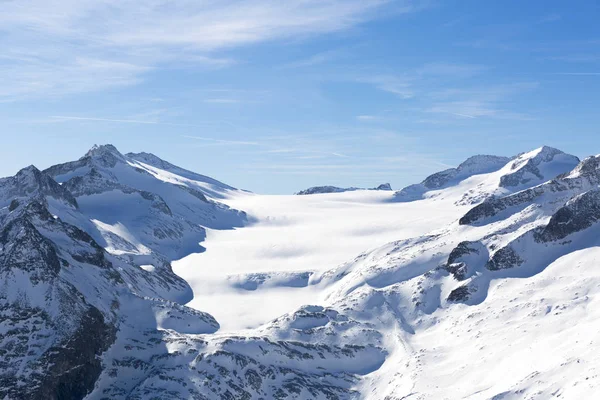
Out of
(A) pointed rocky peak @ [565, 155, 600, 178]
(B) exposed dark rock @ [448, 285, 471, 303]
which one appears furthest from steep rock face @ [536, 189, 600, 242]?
(A) pointed rocky peak @ [565, 155, 600, 178]

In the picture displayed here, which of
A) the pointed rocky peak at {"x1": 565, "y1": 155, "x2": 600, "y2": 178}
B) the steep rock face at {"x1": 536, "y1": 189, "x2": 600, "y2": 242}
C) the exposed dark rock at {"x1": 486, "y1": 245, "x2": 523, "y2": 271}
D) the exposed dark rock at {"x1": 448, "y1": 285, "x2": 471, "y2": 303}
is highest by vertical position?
the pointed rocky peak at {"x1": 565, "y1": 155, "x2": 600, "y2": 178}

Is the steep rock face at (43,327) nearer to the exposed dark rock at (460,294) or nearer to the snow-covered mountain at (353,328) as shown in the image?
the snow-covered mountain at (353,328)

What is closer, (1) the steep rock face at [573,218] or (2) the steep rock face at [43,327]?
(2) the steep rock face at [43,327]

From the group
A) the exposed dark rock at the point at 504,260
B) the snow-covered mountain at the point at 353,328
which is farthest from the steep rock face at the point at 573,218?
the exposed dark rock at the point at 504,260

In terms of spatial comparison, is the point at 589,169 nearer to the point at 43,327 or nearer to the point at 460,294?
the point at 460,294

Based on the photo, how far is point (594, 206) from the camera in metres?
146

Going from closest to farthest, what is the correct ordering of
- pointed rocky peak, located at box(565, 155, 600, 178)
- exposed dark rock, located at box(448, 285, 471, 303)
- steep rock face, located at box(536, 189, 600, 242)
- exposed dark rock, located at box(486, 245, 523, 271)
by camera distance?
exposed dark rock, located at box(448, 285, 471, 303) → exposed dark rock, located at box(486, 245, 523, 271) → steep rock face, located at box(536, 189, 600, 242) → pointed rocky peak, located at box(565, 155, 600, 178)

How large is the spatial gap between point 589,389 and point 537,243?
201 feet

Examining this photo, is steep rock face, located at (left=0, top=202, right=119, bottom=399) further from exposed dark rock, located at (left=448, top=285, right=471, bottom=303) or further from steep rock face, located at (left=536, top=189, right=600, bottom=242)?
steep rock face, located at (left=536, top=189, right=600, bottom=242)

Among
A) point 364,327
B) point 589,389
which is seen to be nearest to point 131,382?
point 364,327

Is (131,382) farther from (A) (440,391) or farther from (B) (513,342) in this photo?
(B) (513,342)

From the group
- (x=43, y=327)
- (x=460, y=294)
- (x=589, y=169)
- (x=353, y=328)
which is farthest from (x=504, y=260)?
(x=43, y=327)

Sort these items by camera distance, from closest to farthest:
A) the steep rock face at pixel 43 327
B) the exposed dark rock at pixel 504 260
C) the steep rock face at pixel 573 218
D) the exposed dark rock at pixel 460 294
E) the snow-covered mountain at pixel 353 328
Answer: the steep rock face at pixel 43 327, the snow-covered mountain at pixel 353 328, the exposed dark rock at pixel 460 294, the exposed dark rock at pixel 504 260, the steep rock face at pixel 573 218

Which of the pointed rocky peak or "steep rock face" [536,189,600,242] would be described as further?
the pointed rocky peak
